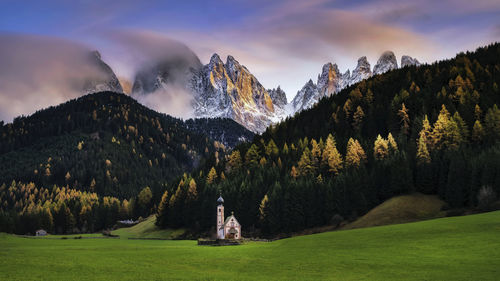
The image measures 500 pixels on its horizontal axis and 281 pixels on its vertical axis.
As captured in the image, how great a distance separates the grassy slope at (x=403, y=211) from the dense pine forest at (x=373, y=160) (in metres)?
3.39

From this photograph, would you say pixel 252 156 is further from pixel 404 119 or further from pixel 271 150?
pixel 404 119

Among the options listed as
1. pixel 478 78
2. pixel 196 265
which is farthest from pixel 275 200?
pixel 478 78

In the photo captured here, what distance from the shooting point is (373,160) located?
415 feet

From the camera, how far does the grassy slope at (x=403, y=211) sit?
3703 inches

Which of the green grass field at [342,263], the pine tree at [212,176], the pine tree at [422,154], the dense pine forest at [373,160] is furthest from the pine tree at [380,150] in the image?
the green grass field at [342,263]

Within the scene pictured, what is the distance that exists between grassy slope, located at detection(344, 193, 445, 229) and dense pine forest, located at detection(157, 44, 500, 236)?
134 inches

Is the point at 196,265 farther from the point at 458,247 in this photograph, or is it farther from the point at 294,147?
the point at 294,147

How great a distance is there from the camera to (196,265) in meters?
49.8

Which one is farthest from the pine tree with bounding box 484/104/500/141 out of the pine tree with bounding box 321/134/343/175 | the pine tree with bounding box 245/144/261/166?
the pine tree with bounding box 245/144/261/166

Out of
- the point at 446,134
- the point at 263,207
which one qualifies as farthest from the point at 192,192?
the point at 446,134

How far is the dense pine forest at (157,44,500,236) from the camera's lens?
356 feet

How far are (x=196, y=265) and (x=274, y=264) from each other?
881cm

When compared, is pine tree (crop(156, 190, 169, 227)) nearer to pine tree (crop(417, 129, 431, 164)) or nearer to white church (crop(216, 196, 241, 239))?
white church (crop(216, 196, 241, 239))

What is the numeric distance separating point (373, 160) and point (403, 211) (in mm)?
30521
